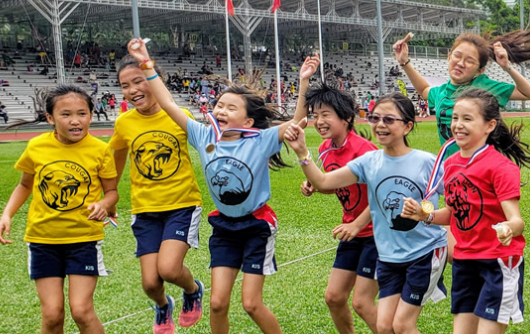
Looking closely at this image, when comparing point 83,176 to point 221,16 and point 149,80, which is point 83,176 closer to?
point 149,80

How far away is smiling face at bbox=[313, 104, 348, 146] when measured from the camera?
4660 millimetres

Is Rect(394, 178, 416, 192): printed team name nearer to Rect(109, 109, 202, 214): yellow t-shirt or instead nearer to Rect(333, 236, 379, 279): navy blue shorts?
Rect(333, 236, 379, 279): navy blue shorts

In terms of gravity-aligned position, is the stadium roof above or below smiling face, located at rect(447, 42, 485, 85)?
above

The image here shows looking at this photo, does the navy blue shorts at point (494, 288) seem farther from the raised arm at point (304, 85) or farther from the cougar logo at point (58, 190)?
the cougar logo at point (58, 190)

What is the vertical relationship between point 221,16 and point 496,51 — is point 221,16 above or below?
above

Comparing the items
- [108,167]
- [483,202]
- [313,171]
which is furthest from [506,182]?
[108,167]

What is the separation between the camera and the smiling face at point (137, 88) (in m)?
4.96

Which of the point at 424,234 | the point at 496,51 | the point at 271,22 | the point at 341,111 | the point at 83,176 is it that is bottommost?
the point at 424,234

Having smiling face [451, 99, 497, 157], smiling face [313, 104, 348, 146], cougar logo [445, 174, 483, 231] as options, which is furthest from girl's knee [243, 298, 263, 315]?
smiling face [451, 99, 497, 157]

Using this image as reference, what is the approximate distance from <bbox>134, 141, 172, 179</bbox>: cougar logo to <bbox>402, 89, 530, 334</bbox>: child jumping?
1.94 metres

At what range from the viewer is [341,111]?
468cm

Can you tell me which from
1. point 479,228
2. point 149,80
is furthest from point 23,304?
point 479,228

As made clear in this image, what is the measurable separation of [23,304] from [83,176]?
2.05 metres

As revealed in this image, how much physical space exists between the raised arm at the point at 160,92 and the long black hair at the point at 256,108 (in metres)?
0.37
